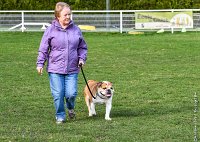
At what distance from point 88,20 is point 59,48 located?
25495mm

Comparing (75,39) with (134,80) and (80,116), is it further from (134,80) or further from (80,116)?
(134,80)

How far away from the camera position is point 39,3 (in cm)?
4034

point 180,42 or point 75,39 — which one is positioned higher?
point 75,39

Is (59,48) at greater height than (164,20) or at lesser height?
greater

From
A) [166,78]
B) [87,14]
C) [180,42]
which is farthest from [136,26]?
[166,78]

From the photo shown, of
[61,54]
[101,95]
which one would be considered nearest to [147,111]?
[101,95]

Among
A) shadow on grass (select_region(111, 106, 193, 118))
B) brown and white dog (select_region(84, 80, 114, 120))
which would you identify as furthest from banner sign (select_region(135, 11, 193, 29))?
brown and white dog (select_region(84, 80, 114, 120))

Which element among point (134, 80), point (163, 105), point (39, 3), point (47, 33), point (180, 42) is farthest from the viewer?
point (39, 3)

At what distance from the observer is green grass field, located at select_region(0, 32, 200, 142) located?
8.22m

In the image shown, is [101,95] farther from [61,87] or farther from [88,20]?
[88,20]

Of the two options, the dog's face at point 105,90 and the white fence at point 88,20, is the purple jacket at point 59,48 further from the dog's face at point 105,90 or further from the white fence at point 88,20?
the white fence at point 88,20

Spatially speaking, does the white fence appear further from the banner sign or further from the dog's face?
the dog's face

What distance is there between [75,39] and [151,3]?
31.8 m

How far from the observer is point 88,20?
1352 inches
